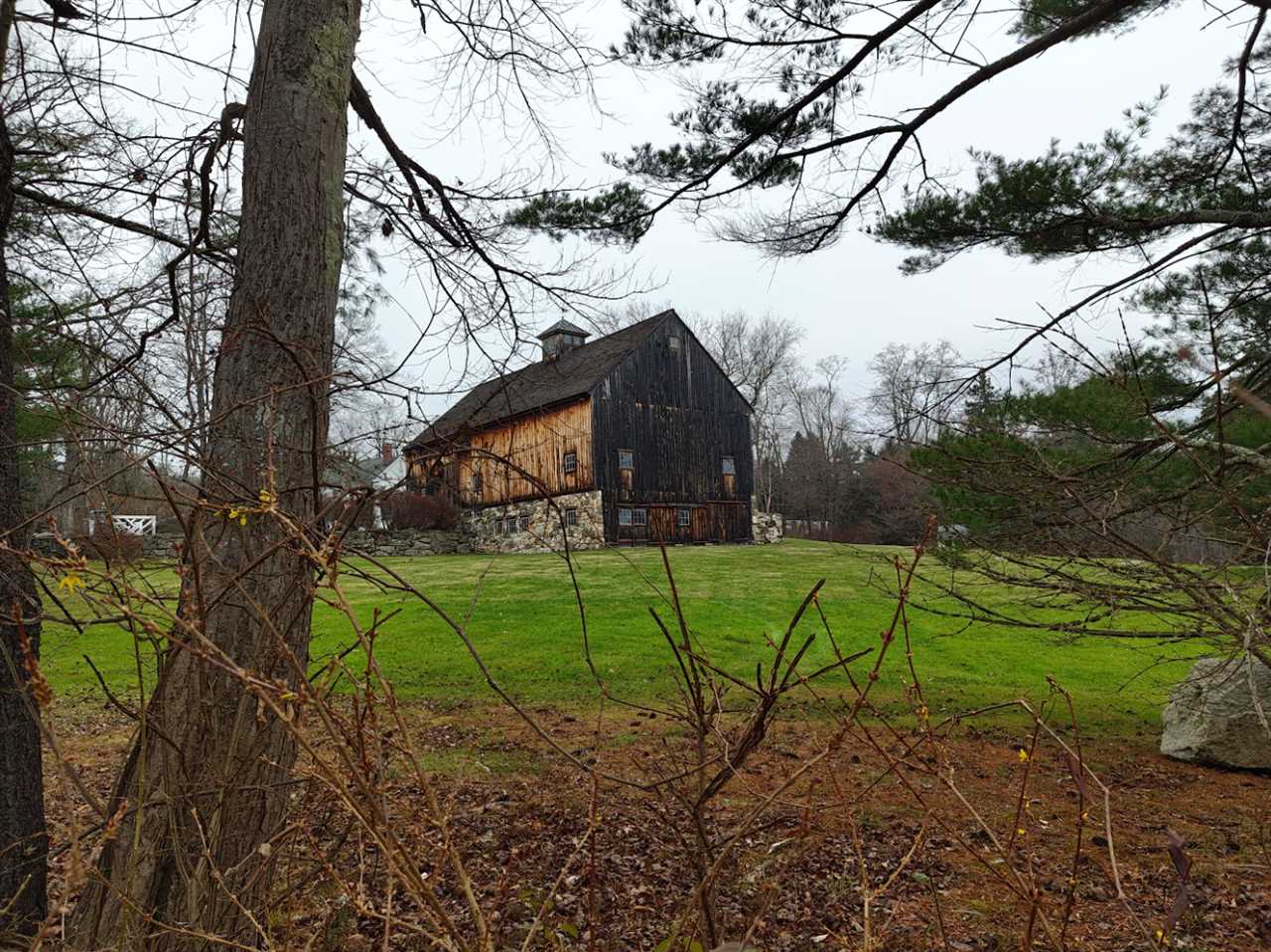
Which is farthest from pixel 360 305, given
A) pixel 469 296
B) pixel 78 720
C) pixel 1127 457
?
pixel 1127 457

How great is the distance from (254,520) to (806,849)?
2450 mm

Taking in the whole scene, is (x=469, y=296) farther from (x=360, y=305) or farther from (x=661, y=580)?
(x=661, y=580)

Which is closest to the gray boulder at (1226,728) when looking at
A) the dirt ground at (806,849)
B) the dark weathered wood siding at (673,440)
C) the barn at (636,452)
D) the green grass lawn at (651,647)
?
the dirt ground at (806,849)

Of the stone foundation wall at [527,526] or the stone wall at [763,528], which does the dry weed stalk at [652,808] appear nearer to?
the stone foundation wall at [527,526]

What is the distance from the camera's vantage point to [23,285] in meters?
5.93

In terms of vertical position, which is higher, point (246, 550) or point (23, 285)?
point (23, 285)

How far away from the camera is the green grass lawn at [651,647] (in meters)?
9.50

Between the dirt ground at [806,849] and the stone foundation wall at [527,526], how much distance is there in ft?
51.7

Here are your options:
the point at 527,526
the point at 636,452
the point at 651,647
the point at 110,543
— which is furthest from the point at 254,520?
the point at 636,452

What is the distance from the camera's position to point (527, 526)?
22.6 metres

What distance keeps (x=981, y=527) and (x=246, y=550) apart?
5.61 metres

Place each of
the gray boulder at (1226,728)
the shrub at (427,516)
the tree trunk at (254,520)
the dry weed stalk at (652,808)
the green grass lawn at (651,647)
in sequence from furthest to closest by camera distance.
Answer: the shrub at (427,516), the green grass lawn at (651,647), the gray boulder at (1226,728), the tree trunk at (254,520), the dry weed stalk at (652,808)

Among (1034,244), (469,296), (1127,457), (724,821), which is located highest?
(1034,244)

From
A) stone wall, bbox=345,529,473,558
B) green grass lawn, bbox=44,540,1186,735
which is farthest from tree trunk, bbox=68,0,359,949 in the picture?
stone wall, bbox=345,529,473,558
